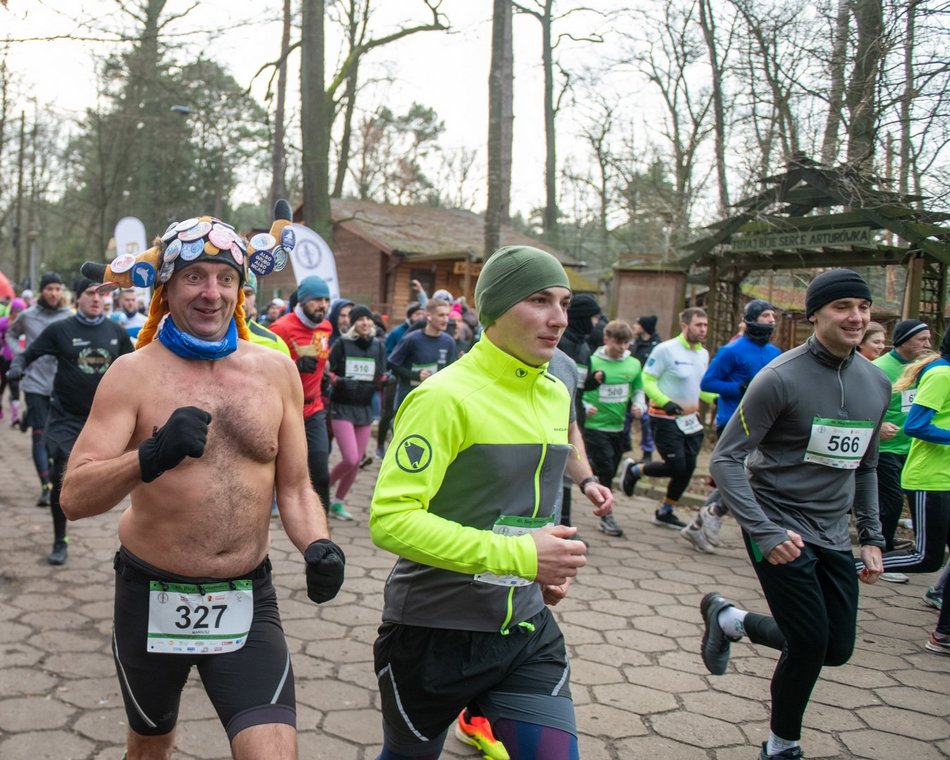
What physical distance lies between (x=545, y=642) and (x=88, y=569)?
178 inches

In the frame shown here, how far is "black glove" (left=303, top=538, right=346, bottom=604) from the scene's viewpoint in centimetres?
229

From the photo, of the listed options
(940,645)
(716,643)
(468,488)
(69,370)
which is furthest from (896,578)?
(69,370)

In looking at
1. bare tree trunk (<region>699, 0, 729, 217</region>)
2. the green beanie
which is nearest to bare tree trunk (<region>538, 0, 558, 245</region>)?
bare tree trunk (<region>699, 0, 729, 217</region>)

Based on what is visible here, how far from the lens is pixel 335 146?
97.3 ft

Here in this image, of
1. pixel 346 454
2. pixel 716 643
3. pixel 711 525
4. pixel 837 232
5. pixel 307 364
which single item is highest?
pixel 837 232

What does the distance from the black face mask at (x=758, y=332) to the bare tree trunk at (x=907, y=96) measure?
1730mm

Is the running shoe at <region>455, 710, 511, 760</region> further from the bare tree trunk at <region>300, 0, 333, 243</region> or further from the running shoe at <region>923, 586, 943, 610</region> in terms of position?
the bare tree trunk at <region>300, 0, 333, 243</region>

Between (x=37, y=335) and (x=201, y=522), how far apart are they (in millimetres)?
6608

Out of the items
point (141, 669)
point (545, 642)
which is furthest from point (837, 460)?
point (141, 669)

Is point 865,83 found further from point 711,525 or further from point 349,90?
point 349,90

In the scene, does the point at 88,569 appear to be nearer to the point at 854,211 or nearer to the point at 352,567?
the point at 352,567

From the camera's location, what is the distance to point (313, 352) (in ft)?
22.7

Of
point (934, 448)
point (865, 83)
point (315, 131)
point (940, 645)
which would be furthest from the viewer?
point (315, 131)

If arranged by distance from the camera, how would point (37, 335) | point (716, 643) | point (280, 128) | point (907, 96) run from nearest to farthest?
Result: point (716, 643) < point (907, 96) < point (37, 335) < point (280, 128)
